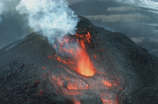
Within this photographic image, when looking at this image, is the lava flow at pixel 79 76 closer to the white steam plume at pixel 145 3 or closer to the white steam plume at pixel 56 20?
the white steam plume at pixel 56 20

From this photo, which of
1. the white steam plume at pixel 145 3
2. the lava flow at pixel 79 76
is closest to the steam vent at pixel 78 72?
the lava flow at pixel 79 76

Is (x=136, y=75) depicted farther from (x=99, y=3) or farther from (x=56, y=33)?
(x=99, y=3)

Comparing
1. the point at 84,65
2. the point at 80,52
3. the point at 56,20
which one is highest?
the point at 56,20

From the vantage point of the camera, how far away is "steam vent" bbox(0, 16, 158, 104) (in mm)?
11211

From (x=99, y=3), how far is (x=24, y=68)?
3653 cm

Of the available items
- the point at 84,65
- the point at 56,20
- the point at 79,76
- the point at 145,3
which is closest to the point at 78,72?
the point at 79,76

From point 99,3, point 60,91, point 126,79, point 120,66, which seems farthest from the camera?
point 99,3

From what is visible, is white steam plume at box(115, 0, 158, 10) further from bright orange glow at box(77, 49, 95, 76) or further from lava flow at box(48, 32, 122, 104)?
bright orange glow at box(77, 49, 95, 76)

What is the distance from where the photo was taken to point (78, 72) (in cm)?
1302

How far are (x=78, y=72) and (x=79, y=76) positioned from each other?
645 millimetres

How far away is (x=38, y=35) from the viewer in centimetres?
1606

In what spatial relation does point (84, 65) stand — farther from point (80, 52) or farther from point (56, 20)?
point (56, 20)

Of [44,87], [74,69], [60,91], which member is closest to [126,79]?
[74,69]

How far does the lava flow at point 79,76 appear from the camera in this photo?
11500 mm
